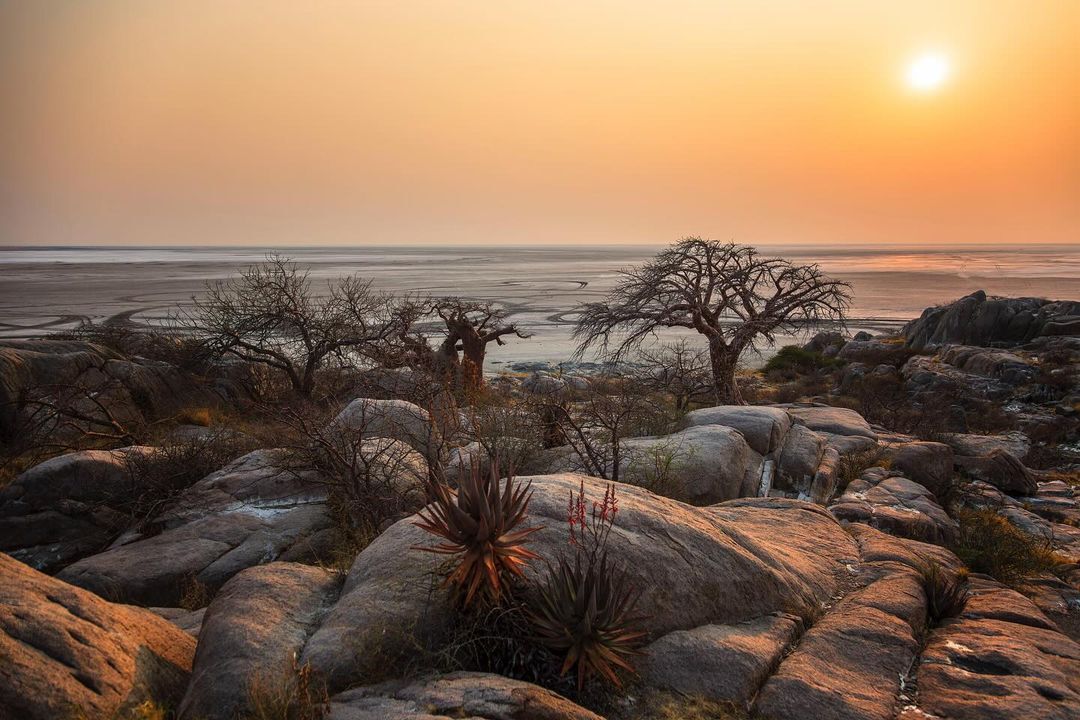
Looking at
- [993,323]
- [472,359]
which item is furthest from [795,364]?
[472,359]

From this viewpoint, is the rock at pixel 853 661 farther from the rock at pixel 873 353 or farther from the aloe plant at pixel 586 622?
the rock at pixel 873 353

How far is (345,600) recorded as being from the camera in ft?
17.5

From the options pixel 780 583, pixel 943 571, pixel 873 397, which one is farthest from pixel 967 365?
pixel 780 583

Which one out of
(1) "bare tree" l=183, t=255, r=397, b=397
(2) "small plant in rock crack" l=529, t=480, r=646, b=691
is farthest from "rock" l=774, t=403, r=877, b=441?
(1) "bare tree" l=183, t=255, r=397, b=397

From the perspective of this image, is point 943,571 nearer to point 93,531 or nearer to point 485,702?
point 485,702

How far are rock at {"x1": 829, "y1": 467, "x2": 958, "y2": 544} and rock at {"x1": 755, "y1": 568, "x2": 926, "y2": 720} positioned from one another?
11.0 feet

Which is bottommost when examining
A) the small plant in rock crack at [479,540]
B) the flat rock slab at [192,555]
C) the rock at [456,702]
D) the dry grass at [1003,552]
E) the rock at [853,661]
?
the dry grass at [1003,552]

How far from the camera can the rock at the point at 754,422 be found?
11961mm

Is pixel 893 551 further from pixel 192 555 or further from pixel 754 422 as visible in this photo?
pixel 192 555

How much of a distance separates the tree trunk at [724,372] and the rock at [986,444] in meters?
4.89

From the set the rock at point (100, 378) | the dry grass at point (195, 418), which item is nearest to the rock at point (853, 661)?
the dry grass at point (195, 418)

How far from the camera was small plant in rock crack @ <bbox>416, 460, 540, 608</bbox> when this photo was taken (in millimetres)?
4766

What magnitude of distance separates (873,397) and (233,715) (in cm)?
2149

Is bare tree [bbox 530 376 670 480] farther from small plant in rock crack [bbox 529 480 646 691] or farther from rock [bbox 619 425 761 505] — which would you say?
small plant in rock crack [bbox 529 480 646 691]
